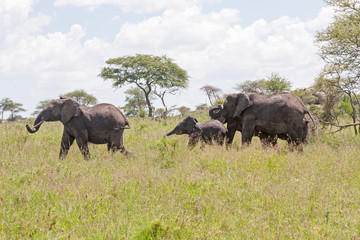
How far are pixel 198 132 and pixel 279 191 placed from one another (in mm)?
5332

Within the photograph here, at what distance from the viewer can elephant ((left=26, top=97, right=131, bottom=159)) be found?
9.06m

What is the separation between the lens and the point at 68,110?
9.02 metres

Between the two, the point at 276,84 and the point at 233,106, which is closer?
the point at 233,106

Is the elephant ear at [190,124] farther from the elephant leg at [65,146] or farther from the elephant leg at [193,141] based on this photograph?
the elephant leg at [65,146]

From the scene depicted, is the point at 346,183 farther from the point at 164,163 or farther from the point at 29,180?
the point at 29,180

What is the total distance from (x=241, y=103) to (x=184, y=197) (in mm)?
5374

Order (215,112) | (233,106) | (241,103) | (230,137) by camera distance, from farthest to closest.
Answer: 1. (215,112)
2. (230,137)
3. (233,106)
4. (241,103)

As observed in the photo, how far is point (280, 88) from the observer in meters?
34.4

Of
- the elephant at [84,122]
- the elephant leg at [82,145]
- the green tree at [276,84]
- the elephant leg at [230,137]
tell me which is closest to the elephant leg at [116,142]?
the elephant at [84,122]

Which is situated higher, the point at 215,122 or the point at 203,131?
the point at 215,122

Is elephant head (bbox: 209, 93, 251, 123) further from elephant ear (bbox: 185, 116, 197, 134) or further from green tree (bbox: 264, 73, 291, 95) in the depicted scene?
green tree (bbox: 264, 73, 291, 95)

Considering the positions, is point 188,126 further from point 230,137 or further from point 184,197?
point 184,197

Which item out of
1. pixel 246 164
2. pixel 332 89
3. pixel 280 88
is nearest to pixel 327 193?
pixel 246 164

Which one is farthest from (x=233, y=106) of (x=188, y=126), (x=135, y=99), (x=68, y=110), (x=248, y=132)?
(x=135, y=99)
